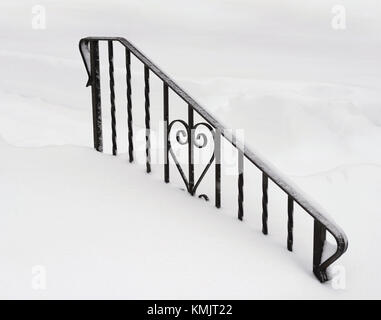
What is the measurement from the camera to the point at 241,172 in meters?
3.21

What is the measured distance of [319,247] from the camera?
2914 mm

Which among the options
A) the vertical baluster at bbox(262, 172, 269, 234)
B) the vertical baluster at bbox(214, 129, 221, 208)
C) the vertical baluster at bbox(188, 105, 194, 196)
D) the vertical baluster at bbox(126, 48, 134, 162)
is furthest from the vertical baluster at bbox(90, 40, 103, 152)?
the vertical baluster at bbox(262, 172, 269, 234)

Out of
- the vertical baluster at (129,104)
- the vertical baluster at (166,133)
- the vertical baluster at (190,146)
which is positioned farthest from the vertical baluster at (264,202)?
the vertical baluster at (129,104)

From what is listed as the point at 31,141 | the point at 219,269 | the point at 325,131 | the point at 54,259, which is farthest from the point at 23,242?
the point at 325,131

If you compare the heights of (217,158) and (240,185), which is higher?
(217,158)

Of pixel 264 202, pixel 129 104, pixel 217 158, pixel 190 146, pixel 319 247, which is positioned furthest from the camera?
pixel 129 104

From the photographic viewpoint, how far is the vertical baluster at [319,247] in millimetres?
2898

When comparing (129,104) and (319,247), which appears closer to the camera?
(319,247)

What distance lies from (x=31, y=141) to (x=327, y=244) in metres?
3.14

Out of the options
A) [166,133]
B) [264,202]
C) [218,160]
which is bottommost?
[264,202]

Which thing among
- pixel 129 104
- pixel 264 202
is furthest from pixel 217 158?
pixel 129 104

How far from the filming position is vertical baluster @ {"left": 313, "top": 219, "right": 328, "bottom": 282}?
9.51ft

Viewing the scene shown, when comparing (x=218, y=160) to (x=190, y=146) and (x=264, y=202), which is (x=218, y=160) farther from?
(x=264, y=202)
